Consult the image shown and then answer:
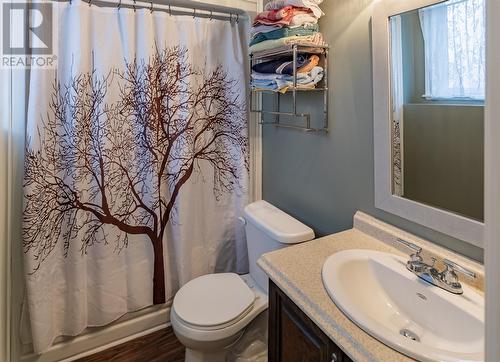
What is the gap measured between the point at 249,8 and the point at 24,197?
1578mm

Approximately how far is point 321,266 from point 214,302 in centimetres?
71

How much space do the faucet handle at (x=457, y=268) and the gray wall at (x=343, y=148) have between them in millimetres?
56

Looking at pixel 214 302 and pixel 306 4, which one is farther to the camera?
pixel 214 302

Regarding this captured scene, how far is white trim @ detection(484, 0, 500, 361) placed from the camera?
0.35m

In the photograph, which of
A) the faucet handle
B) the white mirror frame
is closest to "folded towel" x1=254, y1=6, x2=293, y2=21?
the white mirror frame

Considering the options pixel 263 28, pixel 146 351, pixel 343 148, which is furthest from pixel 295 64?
pixel 146 351

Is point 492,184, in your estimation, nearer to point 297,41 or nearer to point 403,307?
point 403,307

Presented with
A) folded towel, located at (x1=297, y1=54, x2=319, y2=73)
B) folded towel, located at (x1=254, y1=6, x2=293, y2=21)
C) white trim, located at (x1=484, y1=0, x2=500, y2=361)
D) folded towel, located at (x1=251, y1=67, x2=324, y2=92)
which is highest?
folded towel, located at (x1=254, y1=6, x2=293, y2=21)

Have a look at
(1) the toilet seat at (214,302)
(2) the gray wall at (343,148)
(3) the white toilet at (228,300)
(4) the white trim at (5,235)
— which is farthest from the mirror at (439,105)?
(4) the white trim at (5,235)

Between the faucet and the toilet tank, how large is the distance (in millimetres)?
543

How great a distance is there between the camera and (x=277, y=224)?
5.45ft

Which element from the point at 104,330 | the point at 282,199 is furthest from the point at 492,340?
the point at 104,330

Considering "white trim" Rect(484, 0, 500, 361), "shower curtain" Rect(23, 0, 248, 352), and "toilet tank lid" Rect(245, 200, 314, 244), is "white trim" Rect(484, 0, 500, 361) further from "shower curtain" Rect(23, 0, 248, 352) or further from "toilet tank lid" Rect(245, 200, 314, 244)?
"shower curtain" Rect(23, 0, 248, 352)

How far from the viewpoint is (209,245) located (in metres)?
2.14
